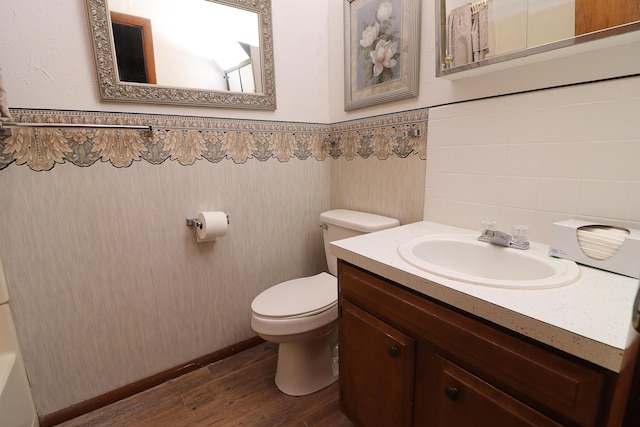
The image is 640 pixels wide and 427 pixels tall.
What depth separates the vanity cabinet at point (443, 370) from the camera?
1.91 feet

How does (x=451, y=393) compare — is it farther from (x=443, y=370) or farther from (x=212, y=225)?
(x=212, y=225)

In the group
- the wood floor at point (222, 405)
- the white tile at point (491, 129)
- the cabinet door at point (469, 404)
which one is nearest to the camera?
the cabinet door at point (469, 404)

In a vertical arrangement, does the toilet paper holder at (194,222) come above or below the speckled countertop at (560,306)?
above

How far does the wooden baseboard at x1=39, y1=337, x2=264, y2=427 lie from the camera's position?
130 centimetres

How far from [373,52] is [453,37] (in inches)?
19.7

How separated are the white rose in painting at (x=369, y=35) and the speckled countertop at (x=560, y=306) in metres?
1.17

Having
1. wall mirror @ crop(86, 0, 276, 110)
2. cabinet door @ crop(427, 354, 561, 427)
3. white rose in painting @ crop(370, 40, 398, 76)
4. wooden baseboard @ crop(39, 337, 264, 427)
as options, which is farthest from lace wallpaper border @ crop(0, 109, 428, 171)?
wooden baseboard @ crop(39, 337, 264, 427)

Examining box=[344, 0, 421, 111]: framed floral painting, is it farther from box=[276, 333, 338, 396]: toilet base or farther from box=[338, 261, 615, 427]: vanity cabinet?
box=[276, 333, 338, 396]: toilet base

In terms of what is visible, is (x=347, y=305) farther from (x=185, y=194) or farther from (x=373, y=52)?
(x=373, y=52)

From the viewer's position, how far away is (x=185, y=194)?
1459 millimetres

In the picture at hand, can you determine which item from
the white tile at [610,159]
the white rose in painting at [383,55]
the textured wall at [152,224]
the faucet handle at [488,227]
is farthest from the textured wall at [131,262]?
the white tile at [610,159]

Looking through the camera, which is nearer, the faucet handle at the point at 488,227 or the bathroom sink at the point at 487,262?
the bathroom sink at the point at 487,262

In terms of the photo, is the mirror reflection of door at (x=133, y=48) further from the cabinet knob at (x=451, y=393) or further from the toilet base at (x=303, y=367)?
the cabinet knob at (x=451, y=393)

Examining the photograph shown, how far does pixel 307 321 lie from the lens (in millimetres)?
1319
